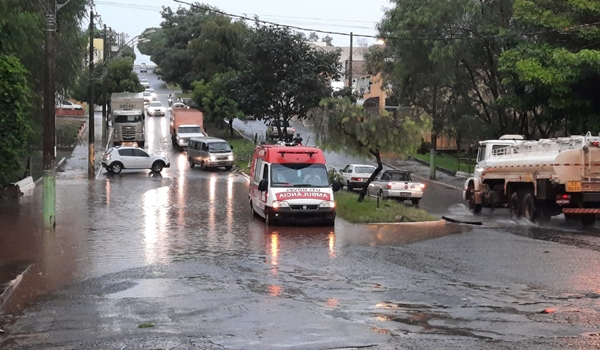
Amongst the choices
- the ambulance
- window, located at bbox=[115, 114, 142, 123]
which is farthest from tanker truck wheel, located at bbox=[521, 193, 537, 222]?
window, located at bbox=[115, 114, 142, 123]

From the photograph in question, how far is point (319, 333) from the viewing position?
10.0m

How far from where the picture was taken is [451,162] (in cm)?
5688

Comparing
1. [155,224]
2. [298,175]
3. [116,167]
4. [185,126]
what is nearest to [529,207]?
[298,175]

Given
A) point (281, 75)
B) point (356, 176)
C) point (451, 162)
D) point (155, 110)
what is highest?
point (281, 75)

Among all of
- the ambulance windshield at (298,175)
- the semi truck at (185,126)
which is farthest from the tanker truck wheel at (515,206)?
the semi truck at (185,126)

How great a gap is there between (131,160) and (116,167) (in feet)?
3.01

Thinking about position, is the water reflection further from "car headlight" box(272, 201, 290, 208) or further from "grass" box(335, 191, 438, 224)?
"grass" box(335, 191, 438, 224)

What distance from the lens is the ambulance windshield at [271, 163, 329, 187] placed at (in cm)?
2375

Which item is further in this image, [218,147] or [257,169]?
[218,147]

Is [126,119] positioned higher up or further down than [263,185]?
higher up

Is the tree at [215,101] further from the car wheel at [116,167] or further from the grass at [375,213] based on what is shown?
the grass at [375,213]

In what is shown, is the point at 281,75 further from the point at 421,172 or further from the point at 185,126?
the point at 421,172

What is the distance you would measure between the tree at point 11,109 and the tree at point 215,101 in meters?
36.8

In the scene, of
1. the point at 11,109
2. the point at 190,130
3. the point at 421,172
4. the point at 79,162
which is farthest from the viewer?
the point at 190,130
